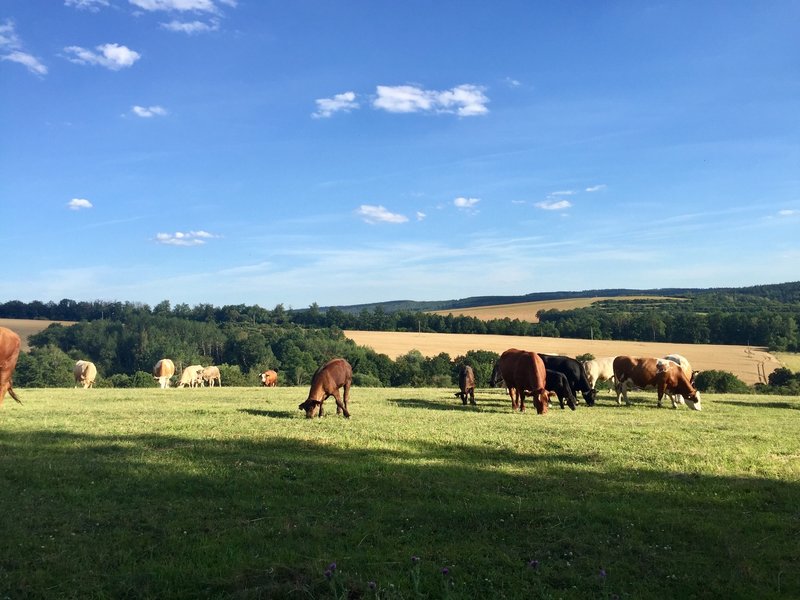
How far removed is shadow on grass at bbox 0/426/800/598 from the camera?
5152mm

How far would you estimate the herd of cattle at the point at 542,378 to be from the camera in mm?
16375

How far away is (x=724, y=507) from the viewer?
25.3 ft

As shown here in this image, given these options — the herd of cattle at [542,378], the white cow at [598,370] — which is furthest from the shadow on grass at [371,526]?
the white cow at [598,370]

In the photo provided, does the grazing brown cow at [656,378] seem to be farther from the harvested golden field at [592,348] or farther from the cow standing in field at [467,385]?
the harvested golden field at [592,348]

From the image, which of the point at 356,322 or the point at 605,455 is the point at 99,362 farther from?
the point at 605,455

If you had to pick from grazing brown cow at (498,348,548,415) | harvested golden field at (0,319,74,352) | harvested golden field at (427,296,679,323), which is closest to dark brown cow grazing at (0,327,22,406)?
grazing brown cow at (498,348,548,415)

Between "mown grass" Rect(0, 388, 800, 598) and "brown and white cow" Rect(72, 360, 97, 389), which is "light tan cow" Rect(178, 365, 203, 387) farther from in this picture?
"mown grass" Rect(0, 388, 800, 598)

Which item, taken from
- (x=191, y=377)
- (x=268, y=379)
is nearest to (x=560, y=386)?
(x=191, y=377)

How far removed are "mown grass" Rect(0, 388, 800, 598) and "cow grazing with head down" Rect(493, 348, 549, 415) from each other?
5822 mm

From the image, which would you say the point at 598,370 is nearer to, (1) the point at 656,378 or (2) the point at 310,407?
(1) the point at 656,378

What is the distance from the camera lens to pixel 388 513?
23.1 feet

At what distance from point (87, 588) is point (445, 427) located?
402 inches

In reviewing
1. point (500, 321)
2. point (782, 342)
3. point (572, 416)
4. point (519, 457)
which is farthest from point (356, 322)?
point (519, 457)

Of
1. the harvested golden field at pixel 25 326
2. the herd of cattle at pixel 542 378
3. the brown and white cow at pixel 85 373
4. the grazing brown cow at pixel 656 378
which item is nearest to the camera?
the herd of cattle at pixel 542 378
